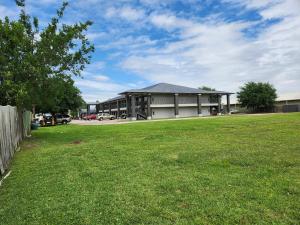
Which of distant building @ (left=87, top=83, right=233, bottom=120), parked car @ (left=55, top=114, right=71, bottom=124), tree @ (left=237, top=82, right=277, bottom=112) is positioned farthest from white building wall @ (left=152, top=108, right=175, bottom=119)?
tree @ (left=237, top=82, right=277, bottom=112)

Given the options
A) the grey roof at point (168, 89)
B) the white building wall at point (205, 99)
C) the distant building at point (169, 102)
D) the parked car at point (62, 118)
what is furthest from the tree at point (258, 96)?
the parked car at point (62, 118)

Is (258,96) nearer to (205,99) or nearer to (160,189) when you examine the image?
(205,99)

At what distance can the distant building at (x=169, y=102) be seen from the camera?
2264 inches

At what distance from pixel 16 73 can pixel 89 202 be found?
47.6ft

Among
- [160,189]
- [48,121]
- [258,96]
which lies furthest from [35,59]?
[258,96]

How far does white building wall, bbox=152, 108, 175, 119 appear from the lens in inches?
2368

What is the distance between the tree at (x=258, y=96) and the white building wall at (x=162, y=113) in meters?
21.1

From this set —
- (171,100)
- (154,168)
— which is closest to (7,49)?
(154,168)

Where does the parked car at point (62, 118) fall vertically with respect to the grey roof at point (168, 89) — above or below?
below

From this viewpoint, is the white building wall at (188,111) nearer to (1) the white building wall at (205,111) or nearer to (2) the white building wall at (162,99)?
(1) the white building wall at (205,111)

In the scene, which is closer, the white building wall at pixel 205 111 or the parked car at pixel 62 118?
the parked car at pixel 62 118

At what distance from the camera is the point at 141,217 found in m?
4.52

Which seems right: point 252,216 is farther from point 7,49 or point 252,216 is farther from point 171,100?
point 171,100

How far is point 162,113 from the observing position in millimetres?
61312
